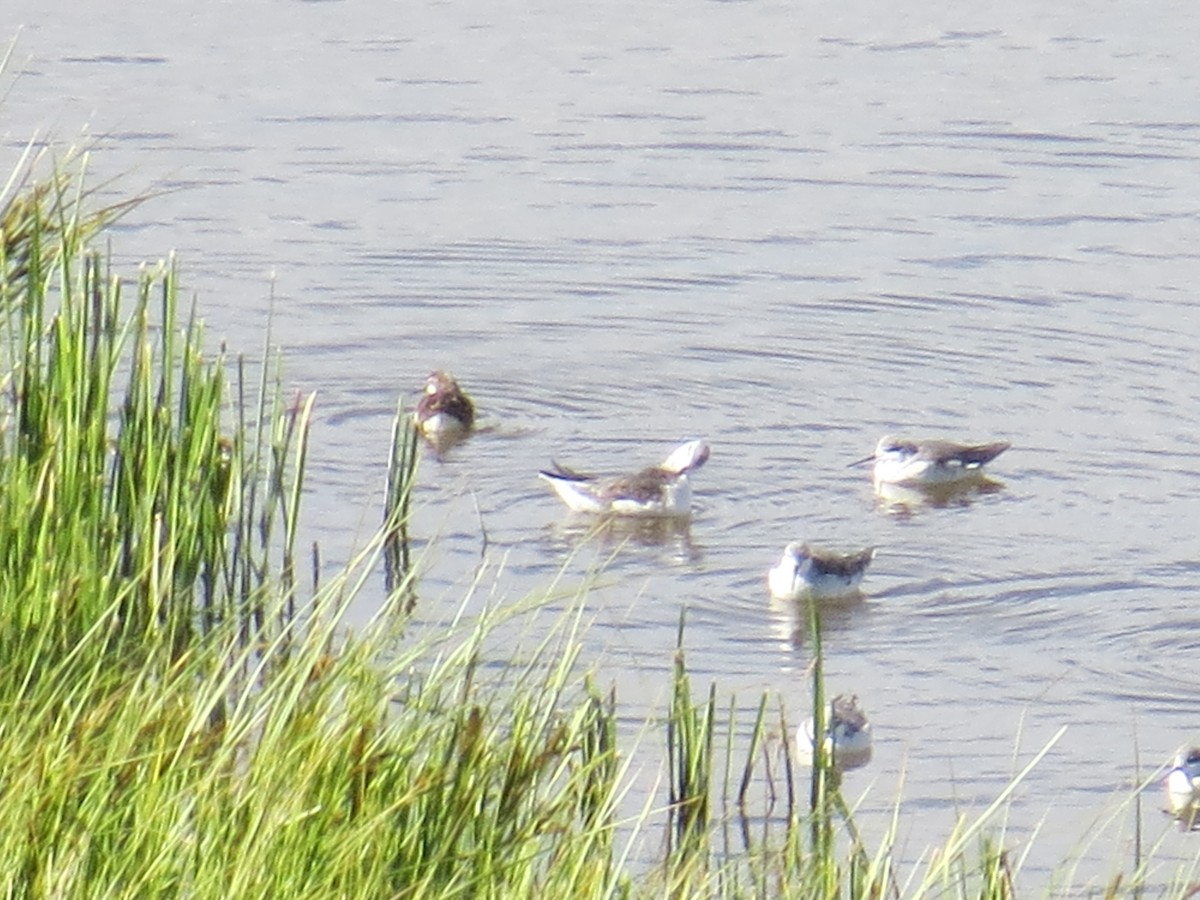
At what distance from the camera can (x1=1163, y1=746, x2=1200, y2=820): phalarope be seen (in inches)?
307

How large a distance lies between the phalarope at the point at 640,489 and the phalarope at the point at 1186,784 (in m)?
3.27

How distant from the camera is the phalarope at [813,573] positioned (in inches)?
367

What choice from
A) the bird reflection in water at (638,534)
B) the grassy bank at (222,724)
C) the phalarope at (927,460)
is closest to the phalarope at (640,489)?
the bird reflection in water at (638,534)

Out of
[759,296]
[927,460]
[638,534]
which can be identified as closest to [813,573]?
[638,534]

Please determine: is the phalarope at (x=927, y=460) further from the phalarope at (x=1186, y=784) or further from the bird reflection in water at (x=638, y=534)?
the phalarope at (x=1186, y=784)

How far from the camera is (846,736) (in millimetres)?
7930

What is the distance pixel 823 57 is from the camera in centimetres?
1916

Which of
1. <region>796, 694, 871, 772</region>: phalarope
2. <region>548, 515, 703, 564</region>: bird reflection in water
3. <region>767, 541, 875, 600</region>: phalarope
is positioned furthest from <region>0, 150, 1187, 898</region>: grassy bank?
<region>548, 515, 703, 564</region>: bird reflection in water

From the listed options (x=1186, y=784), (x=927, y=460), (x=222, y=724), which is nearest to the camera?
(x=222, y=724)

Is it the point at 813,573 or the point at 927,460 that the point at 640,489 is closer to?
the point at 927,460

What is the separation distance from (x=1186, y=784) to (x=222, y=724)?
3880 mm

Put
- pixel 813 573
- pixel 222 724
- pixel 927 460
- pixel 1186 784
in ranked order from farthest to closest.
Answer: pixel 927 460 → pixel 813 573 → pixel 1186 784 → pixel 222 724

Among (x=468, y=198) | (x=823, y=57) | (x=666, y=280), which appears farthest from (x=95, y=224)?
(x=823, y=57)

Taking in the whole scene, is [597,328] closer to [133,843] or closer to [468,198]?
[468,198]
